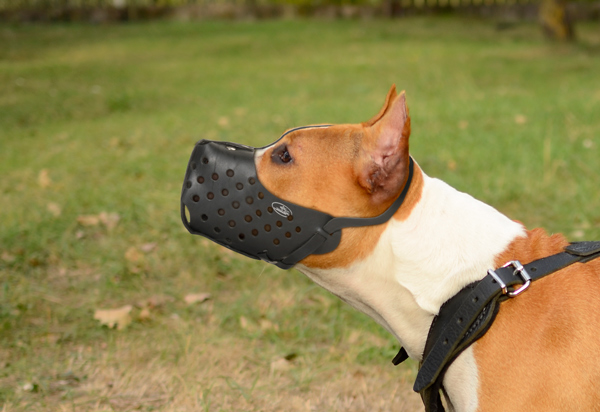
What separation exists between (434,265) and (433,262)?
1 cm

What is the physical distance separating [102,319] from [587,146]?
469cm

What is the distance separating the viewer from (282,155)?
2084 millimetres

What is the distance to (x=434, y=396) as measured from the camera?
2.06 metres

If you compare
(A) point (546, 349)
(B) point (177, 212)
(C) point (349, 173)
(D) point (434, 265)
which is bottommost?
(B) point (177, 212)

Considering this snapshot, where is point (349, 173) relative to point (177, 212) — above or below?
above

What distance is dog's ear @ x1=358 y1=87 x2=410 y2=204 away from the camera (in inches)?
74.5

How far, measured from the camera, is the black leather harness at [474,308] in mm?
1854

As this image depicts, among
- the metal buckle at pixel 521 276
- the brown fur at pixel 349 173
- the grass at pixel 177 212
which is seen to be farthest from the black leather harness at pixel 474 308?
the grass at pixel 177 212

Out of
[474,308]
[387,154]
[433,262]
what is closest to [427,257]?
[433,262]

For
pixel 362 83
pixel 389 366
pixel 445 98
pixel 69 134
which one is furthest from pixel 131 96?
pixel 389 366

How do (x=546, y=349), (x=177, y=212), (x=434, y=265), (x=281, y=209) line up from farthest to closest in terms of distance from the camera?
(x=177, y=212) → (x=281, y=209) → (x=434, y=265) → (x=546, y=349)

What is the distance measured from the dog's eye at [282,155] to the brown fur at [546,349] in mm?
861

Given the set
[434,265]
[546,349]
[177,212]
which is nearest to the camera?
[546,349]

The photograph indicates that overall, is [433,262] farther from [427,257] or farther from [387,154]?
[387,154]
